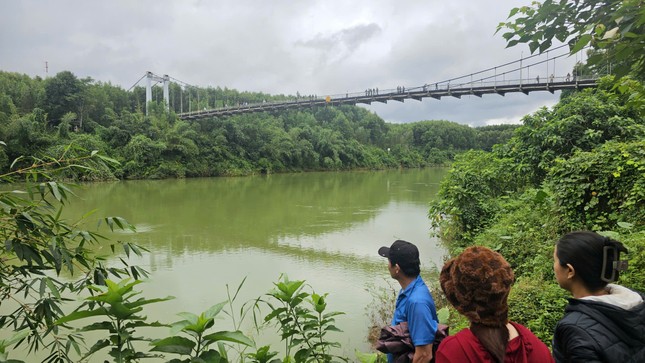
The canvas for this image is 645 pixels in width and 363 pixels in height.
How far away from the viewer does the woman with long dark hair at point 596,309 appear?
0.95 metres

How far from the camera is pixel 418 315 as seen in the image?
52.9 inches

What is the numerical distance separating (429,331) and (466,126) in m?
62.1

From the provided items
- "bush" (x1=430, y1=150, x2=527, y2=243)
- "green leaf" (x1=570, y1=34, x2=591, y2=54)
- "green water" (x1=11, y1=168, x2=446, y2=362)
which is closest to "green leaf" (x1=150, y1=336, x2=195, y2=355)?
"green water" (x1=11, y1=168, x2=446, y2=362)

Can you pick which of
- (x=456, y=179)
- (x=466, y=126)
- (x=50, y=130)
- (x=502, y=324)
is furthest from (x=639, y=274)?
(x=466, y=126)

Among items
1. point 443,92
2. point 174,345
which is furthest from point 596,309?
point 443,92

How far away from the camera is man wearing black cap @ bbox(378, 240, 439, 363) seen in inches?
51.9

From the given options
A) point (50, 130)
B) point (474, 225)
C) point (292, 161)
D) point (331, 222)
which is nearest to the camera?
point (474, 225)

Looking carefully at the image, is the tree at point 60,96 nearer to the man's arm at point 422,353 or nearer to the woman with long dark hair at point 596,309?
the man's arm at point 422,353

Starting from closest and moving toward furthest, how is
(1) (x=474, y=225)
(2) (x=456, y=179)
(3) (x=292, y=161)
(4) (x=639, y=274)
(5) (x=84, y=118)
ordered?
(4) (x=639, y=274)
(1) (x=474, y=225)
(2) (x=456, y=179)
(5) (x=84, y=118)
(3) (x=292, y=161)

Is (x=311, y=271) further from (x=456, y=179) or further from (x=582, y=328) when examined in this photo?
(x=582, y=328)

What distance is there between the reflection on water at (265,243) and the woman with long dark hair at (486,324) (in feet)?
4.92

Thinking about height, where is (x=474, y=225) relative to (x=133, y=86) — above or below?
below

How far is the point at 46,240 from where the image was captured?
141 centimetres

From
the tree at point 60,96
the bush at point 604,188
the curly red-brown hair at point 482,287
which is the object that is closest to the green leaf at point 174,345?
the curly red-brown hair at point 482,287
